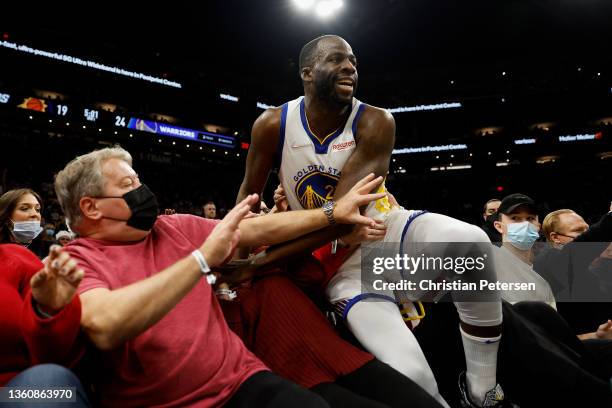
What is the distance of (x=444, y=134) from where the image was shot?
21.5 meters

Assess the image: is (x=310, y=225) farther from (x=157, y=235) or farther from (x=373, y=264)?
(x=157, y=235)

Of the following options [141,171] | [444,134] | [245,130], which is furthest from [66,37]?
[444,134]

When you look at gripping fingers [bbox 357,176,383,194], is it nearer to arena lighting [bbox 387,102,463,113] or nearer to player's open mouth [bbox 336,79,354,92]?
player's open mouth [bbox 336,79,354,92]

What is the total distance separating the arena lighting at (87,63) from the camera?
49.9 ft

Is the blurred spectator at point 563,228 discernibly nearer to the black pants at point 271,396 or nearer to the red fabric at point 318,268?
the red fabric at point 318,268

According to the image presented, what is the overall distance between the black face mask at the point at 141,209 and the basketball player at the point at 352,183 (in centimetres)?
65

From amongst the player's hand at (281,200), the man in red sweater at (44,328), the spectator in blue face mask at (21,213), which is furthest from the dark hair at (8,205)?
the man in red sweater at (44,328)

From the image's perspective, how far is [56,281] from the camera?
1.12 meters

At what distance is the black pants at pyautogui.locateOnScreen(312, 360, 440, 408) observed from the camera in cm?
152

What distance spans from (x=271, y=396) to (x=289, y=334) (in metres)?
0.39

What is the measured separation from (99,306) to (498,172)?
2124 centimetres

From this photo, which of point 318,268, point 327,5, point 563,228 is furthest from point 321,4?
point 318,268

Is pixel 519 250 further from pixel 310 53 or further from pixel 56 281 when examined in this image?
pixel 56 281

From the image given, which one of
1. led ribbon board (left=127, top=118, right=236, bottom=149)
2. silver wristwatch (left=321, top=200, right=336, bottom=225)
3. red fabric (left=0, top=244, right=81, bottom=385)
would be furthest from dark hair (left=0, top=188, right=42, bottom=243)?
led ribbon board (left=127, top=118, right=236, bottom=149)
